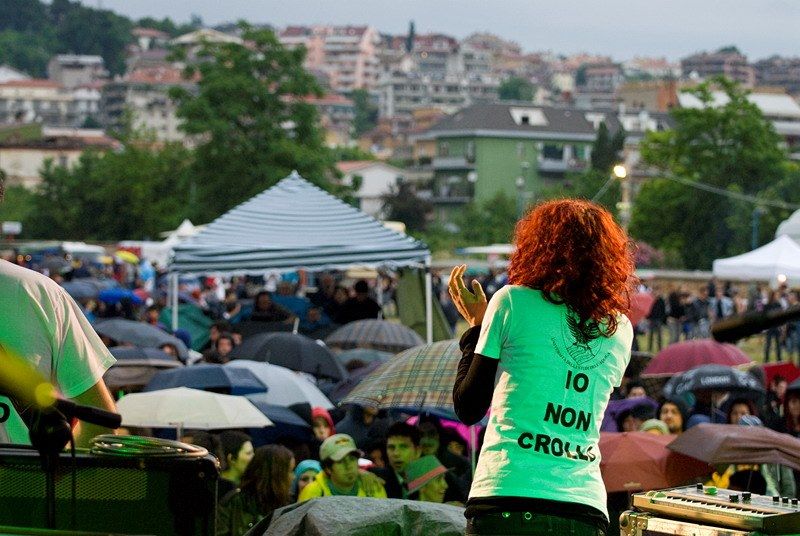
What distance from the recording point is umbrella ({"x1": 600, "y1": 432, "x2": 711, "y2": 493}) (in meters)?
9.38

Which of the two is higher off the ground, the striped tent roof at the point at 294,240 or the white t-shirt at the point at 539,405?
the white t-shirt at the point at 539,405

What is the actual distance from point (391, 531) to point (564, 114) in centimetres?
14304

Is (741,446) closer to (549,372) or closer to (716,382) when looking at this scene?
(549,372)

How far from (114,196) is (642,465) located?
3633 inches

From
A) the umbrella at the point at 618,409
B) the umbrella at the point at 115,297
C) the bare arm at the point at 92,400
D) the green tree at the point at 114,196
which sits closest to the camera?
the bare arm at the point at 92,400

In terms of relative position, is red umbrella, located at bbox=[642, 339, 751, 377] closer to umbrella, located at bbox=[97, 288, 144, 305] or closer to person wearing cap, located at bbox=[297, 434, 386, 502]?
person wearing cap, located at bbox=[297, 434, 386, 502]

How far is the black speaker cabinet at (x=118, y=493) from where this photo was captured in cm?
373

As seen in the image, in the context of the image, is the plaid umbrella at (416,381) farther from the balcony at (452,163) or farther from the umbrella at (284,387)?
the balcony at (452,163)

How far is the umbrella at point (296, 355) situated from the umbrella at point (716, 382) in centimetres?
298

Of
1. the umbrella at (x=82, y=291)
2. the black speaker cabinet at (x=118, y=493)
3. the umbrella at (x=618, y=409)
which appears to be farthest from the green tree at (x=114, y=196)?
the black speaker cabinet at (x=118, y=493)

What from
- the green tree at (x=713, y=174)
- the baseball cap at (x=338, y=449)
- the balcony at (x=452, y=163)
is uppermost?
the baseball cap at (x=338, y=449)

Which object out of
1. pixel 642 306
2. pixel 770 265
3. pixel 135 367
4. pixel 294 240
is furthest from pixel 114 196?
pixel 135 367

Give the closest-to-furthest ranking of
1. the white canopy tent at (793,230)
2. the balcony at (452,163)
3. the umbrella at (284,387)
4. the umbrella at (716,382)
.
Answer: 1. the umbrella at (284,387)
2. the umbrella at (716,382)
3. the white canopy tent at (793,230)
4. the balcony at (452,163)

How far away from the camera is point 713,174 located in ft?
273
